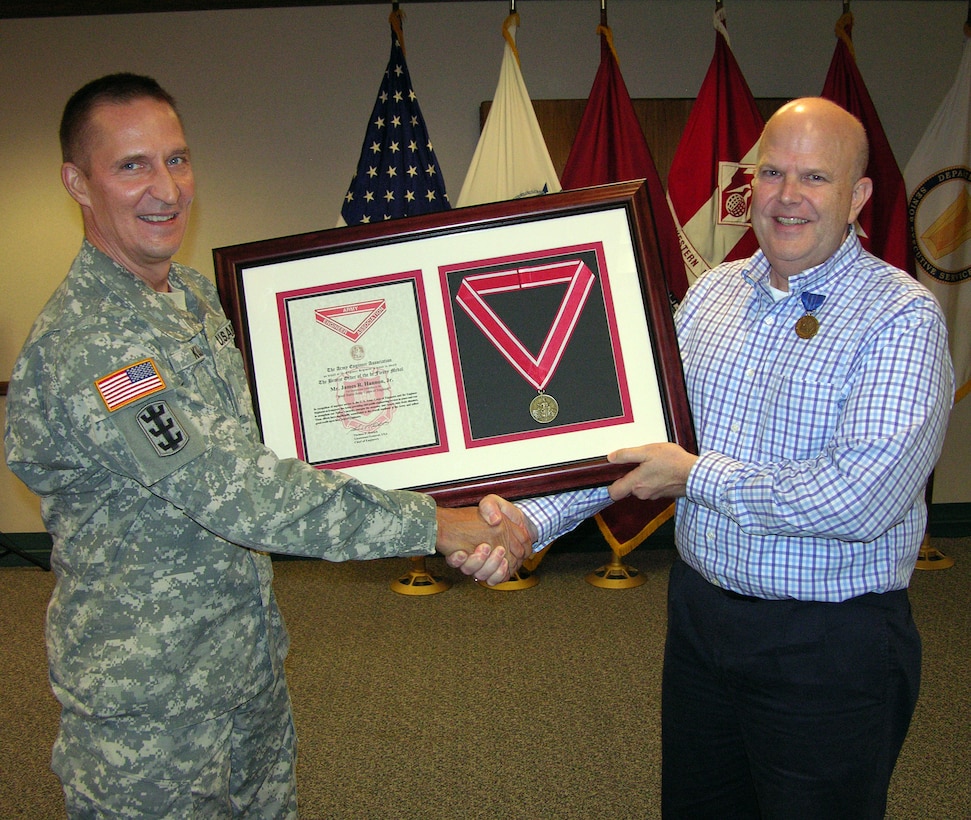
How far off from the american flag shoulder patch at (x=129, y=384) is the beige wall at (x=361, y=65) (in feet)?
11.8

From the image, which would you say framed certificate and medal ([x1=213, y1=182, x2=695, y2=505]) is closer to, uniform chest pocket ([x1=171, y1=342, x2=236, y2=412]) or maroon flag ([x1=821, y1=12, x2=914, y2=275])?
uniform chest pocket ([x1=171, y1=342, x2=236, y2=412])

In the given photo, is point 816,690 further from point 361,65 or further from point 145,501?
point 361,65

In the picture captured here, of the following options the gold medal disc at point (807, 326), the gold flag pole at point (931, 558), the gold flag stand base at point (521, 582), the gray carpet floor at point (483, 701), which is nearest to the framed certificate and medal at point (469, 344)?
the gold medal disc at point (807, 326)

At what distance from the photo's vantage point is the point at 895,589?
4.58 ft

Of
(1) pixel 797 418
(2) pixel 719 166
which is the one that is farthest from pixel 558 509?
(2) pixel 719 166

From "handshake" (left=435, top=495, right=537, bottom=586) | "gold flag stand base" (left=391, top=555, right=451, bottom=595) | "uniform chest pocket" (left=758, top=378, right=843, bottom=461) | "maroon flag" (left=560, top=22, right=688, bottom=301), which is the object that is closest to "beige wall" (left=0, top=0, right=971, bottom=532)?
"maroon flag" (left=560, top=22, right=688, bottom=301)

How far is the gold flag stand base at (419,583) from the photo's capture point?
158 inches

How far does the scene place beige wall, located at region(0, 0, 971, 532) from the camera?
450cm

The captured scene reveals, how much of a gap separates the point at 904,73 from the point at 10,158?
5.03 meters

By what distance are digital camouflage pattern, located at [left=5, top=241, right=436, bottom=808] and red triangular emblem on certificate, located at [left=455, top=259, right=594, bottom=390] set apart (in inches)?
12.0

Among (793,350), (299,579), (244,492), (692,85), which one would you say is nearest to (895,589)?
(793,350)

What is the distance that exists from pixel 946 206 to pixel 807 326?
309cm

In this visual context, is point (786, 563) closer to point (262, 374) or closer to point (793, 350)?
point (793, 350)

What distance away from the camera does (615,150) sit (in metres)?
3.59
